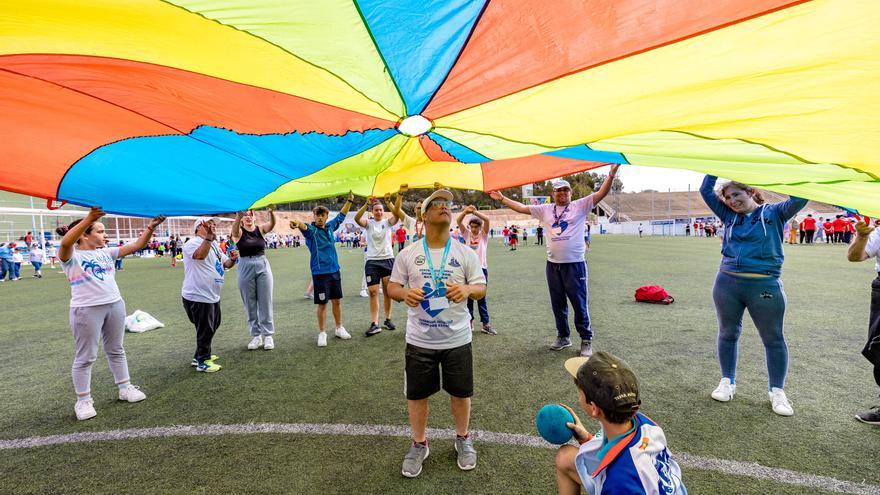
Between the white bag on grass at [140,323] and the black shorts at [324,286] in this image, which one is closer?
the black shorts at [324,286]

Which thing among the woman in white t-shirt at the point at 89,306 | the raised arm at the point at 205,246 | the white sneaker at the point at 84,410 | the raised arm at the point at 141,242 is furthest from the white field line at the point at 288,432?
the raised arm at the point at 205,246

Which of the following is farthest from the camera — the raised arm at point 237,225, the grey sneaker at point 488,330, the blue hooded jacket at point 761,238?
the grey sneaker at point 488,330

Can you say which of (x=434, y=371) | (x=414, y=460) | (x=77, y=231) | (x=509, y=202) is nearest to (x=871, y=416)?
(x=434, y=371)

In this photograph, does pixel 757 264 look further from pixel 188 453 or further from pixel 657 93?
pixel 188 453

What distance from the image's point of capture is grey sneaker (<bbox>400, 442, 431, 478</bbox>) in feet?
8.83

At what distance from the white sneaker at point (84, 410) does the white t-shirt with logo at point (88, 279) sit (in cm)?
90

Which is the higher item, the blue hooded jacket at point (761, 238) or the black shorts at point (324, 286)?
the blue hooded jacket at point (761, 238)

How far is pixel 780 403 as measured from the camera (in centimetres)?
340

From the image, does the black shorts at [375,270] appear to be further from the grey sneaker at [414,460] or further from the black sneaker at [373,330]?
the grey sneaker at [414,460]

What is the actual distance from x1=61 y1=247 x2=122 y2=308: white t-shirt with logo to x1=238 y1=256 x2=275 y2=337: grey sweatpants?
1810 mm

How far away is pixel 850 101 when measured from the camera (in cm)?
208

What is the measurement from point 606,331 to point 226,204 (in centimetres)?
561

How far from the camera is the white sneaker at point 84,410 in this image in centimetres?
368

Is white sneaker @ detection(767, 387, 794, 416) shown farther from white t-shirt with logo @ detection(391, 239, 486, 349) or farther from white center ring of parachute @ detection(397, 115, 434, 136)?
white center ring of parachute @ detection(397, 115, 434, 136)
